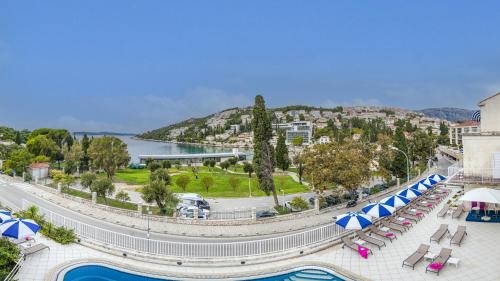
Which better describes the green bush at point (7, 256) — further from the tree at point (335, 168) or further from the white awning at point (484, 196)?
the white awning at point (484, 196)

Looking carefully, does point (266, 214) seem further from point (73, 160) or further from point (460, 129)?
point (460, 129)

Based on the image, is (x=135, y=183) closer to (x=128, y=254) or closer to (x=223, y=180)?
(x=223, y=180)

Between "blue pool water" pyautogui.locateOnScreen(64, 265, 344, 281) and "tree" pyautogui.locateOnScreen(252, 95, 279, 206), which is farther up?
"tree" pyautogui.locateOnScreen(252, 95, 279, 206)

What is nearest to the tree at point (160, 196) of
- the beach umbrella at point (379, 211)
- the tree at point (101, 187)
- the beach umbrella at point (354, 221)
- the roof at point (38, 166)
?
the tree at point (101, 187)

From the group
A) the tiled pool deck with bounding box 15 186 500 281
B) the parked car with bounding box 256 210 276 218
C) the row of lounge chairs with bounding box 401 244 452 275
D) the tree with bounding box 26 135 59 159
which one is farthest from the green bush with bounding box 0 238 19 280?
the tree with bounding box 26 135 59 159

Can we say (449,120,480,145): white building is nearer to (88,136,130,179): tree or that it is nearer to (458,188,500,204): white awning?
(458,188,500,204): white awning
